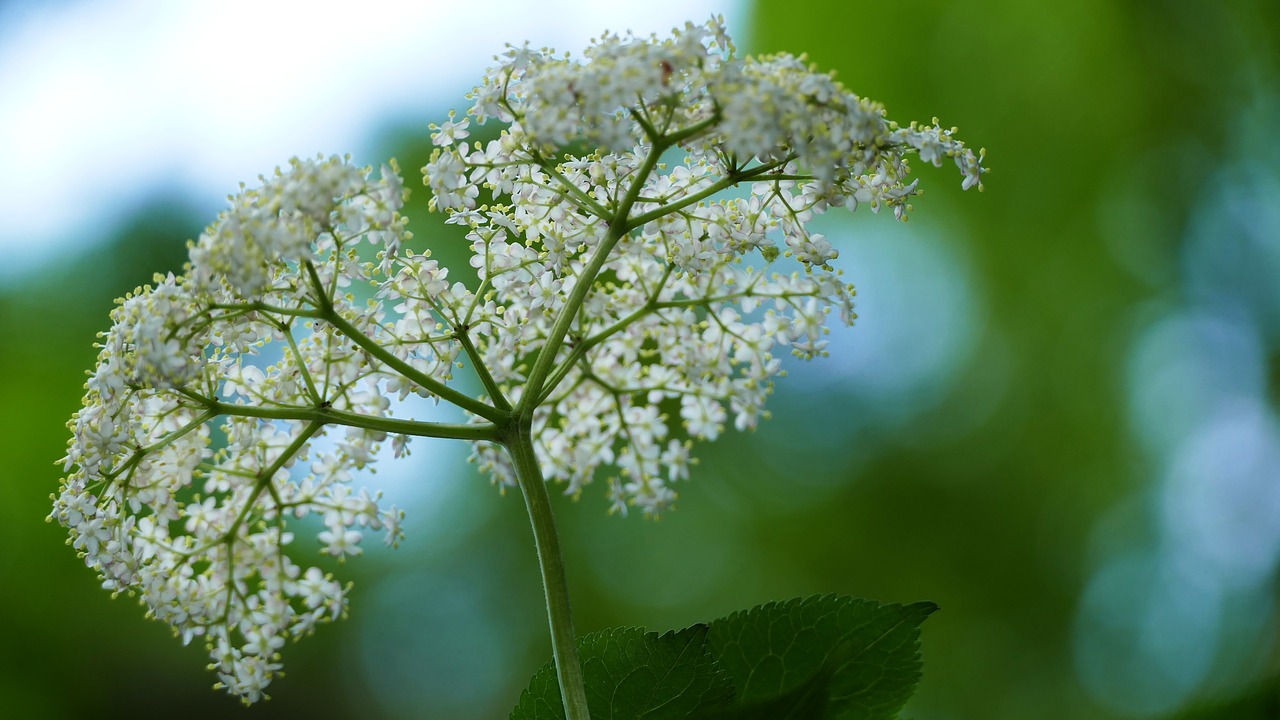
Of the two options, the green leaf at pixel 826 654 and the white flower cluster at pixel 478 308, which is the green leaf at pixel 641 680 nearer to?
the green leaf at pixel 826 654

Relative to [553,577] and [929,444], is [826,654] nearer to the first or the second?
[553,577]

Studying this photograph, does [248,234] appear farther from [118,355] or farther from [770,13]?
[770,13]

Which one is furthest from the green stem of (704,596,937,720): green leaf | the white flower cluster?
(704,596,937,720): green leaf

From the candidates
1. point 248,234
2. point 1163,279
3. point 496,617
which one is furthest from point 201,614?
point 1163,279

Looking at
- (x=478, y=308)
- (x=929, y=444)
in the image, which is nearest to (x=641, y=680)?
(x=478, y=308)

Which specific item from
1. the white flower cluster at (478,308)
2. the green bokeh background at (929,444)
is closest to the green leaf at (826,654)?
the white flower cluster at (478,308)
